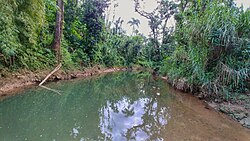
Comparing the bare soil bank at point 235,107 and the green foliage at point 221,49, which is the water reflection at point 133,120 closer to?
the bare soil bank at point 235,107

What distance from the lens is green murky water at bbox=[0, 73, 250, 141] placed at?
2980 mm

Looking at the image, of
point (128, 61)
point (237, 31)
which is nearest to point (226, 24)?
point (237, 31)

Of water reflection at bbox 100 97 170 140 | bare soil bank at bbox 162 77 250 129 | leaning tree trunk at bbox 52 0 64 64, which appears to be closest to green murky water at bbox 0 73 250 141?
water reflection at bbox 100 97 170 140

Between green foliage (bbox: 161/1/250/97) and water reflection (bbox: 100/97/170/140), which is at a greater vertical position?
green foliage (bbox: 161/1/250/97)

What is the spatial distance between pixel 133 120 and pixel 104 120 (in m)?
0.55

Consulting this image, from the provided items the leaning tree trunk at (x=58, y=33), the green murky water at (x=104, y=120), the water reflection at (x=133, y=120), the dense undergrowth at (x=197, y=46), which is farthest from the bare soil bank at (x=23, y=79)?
the water reflection at (x=133, y=120)

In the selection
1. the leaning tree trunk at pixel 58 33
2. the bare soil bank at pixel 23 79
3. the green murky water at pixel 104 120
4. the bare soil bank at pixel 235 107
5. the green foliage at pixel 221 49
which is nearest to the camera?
the green murky water at pixel 104 120

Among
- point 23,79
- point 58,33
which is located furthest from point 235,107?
point 58,33

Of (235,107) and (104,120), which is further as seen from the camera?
(235,107)

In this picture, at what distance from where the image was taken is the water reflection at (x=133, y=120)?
10.3ft

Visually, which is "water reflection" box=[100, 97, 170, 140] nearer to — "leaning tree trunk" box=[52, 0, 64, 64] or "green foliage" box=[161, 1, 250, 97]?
"green foliage" box=[161, 1, 250, 97]

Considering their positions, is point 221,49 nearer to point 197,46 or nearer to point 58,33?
point 197,46

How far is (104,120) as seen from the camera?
12.3 feet

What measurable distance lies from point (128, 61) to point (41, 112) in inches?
610
